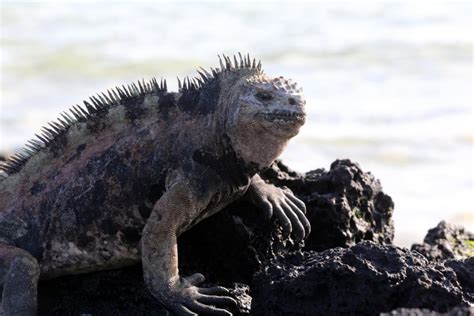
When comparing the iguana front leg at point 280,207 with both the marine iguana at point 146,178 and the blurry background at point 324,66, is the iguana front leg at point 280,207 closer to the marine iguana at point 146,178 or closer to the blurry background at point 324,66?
the marine iguana at point 146,178

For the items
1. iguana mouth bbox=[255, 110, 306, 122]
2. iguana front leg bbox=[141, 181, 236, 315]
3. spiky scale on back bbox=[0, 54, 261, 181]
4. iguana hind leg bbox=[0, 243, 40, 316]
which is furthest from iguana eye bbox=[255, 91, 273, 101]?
iguana hind leg bbox=[0, 243, 40, 316]

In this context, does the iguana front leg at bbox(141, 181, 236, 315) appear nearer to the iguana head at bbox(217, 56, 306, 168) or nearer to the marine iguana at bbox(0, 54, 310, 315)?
the marine iguana at bbox(0, 54, 310, 315)

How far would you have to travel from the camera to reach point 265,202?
5242mm

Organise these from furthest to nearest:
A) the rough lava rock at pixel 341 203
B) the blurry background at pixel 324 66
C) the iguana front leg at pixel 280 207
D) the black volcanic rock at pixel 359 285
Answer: the blurry background at pixel 324 66 < the rough lava rock at pixel 341 203 < the iguana front leg at pixel 280 207 < the black volcanic rock at pixel 359 285

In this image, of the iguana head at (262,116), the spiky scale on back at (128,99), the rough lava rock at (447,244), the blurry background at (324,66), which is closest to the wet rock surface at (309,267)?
the rough lava rock at (447,244)

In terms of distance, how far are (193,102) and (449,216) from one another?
4.80m

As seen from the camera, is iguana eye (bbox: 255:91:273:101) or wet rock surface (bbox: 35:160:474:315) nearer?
wet rock surface (bbox: 35:160:474:315)

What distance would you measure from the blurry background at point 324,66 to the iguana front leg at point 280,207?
328cm

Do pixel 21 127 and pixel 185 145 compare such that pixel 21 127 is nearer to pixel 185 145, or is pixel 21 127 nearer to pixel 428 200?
pixel 428 200

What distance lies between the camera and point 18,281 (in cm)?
489

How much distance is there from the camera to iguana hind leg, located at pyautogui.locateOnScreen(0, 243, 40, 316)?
4.84m

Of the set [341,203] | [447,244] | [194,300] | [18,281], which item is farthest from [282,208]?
[447,244]

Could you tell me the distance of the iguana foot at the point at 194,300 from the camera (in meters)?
4.72

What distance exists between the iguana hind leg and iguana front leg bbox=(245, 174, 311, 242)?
123 cm
